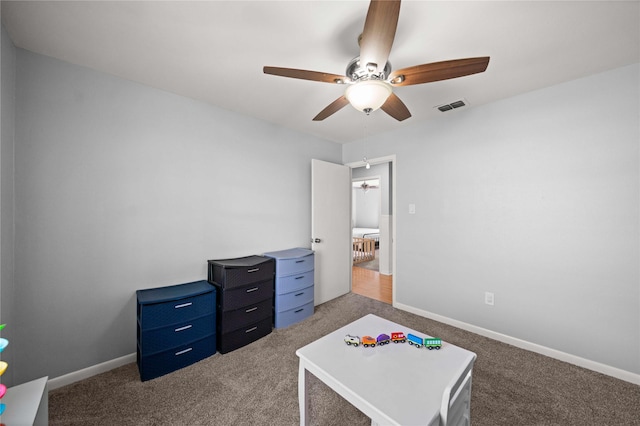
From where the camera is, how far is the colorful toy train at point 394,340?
1.31m

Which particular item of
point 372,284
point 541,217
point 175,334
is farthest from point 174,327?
point 541,217

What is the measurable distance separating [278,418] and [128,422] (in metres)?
0.91

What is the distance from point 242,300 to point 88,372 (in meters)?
1.21

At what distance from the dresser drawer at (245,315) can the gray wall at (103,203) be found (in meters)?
0.56

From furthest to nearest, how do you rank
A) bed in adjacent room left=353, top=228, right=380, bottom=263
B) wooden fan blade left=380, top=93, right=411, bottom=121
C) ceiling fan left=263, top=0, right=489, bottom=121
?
bed in adjacent room left=353, top=228, right=380, bottom=263, wooden fan blade left=380, top=93, right=411, bottom=121, ceiling fan left=263, top=0, right=489, bottom=121

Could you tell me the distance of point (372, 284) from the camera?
13.9ft

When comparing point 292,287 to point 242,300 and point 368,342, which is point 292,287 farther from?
point 368,342

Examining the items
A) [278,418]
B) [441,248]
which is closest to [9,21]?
[278,418]

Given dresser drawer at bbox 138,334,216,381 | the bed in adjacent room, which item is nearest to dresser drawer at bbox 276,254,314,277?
dresser drawer at bbox 138,334,216,381

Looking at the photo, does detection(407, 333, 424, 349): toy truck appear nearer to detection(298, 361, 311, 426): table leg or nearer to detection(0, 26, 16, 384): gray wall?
detection(298, 361, 311, 426): table leg

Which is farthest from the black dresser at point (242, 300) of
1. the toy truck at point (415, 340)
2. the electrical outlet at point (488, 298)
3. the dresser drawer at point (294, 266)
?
the electrical outlet at point (488, 298)

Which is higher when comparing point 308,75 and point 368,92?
point 308,75

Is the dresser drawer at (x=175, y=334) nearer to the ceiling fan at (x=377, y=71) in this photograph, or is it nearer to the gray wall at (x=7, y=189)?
the gray wall at (x=7, y=189)

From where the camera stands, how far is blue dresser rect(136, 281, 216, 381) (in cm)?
179
